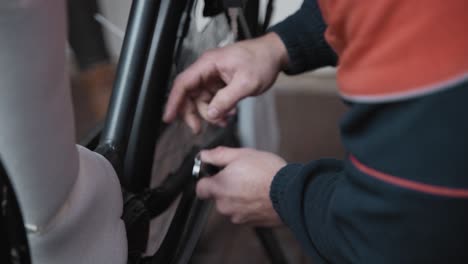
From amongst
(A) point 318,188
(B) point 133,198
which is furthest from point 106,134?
(A) point 318,188

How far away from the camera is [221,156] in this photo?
1.63ft

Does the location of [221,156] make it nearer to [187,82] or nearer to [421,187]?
[187,82]

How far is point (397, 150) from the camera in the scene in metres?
0.28

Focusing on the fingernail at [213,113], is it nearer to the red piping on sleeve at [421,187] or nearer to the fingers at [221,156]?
the fingers at [221,156]

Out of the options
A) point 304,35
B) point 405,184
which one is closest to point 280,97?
point 304,35

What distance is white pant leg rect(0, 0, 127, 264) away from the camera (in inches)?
8.4

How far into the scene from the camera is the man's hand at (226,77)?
0.49 metres

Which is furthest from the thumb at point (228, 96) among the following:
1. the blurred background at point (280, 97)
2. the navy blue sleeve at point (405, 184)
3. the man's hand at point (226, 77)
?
the blurred background at point (280, 97)

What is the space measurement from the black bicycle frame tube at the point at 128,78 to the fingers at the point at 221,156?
93 mm

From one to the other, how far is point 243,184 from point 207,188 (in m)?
A: 0.05

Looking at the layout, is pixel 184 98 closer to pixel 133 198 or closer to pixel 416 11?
pixel 133 198

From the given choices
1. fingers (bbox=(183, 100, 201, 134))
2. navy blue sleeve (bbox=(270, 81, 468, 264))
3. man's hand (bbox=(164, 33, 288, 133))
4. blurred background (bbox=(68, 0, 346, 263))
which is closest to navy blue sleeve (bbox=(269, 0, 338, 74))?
man's hand (bbox=(164, 33, 288, 133))

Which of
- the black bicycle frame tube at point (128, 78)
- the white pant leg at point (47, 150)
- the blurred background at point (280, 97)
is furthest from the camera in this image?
the blurred background at point (280, 97)

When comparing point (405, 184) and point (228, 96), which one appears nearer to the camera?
point (405, 184)
